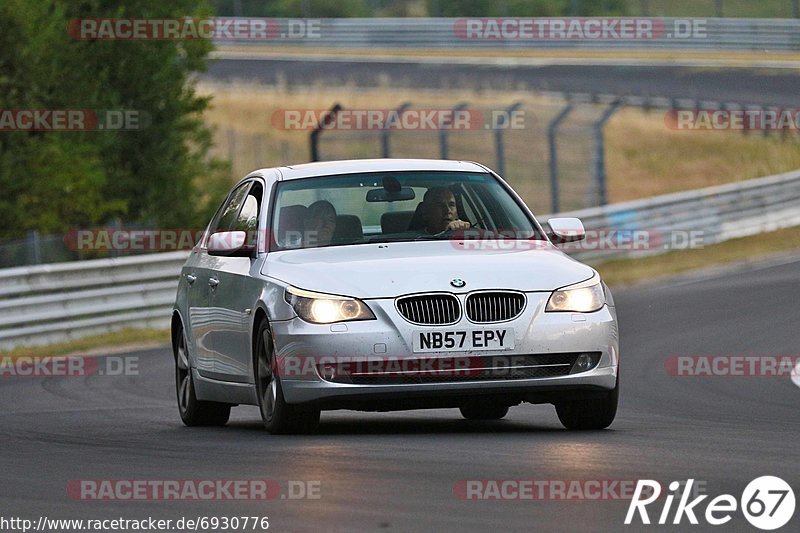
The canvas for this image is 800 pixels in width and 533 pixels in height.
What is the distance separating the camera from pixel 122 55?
100 ft

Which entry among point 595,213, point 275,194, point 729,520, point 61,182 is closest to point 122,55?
point 61,182

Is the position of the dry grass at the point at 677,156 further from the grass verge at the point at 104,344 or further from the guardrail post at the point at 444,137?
the grass verge at the point at 104,344

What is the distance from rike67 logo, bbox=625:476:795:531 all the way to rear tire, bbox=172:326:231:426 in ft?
16.0

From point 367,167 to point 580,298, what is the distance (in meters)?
1.84

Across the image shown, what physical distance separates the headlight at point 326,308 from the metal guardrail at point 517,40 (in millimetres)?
46536

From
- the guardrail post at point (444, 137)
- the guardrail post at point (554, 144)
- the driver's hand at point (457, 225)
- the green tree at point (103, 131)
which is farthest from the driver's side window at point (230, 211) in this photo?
the guardrail post at point (554, 144)

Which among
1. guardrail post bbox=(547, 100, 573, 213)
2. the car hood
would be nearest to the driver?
the car hood

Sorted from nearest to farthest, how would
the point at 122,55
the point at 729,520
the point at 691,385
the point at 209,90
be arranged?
the point at 729,520 → the point at 691,385 → the point at 122,55 → the point at 209,90

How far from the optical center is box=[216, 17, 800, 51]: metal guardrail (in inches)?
2170

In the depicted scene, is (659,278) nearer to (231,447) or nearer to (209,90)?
(231,447)

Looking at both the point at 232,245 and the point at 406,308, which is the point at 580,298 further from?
the point at 232,245

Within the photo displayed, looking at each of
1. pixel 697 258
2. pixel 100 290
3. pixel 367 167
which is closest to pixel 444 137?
pixel 697 258

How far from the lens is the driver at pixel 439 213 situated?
10766mm

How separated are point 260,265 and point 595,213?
1855 centimetres
